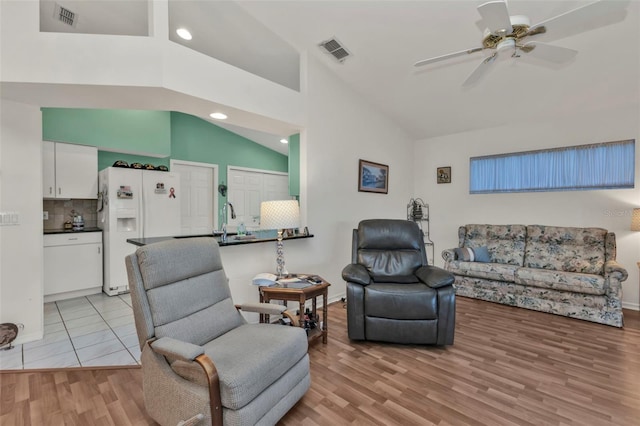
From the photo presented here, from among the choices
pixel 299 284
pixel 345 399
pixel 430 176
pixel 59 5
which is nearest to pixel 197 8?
pixel 59 5

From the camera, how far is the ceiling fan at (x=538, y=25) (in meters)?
1.60

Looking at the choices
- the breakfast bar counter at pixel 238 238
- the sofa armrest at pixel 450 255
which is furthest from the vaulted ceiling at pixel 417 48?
the breakfast bar counter at pixel 238 238

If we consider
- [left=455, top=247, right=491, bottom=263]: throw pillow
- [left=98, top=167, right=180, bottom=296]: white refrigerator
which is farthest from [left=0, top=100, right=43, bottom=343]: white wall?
[left=455, top=247, right=491, bottom=263]: throw pillow

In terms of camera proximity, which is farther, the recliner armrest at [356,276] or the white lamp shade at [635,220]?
the white lamp shade at [635,220]

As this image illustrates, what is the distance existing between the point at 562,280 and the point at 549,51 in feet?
7.88

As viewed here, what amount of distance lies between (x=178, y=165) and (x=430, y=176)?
435 centimetres

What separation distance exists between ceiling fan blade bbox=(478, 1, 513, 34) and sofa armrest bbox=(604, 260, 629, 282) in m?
2.67

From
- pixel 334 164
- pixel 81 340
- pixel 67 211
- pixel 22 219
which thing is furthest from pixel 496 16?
pixel 67 211

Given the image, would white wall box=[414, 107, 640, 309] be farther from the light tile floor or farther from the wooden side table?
the light tile floor

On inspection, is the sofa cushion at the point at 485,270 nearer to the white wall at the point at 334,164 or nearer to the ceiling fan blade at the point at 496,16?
the white wall at the point at 334,164

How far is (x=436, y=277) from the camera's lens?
8.30 ft

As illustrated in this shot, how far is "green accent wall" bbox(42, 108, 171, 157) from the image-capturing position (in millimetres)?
3680

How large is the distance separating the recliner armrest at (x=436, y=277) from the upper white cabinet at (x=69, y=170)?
4.39 meters

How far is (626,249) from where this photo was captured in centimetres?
341
